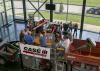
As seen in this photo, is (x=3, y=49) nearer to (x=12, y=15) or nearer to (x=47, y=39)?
(x=47, y=39)

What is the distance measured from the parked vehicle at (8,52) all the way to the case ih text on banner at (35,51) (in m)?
0.95

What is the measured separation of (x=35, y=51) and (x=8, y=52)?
6.35 ft

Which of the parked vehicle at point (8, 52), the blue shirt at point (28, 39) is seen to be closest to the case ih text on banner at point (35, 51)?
the blue shirt at point (28, 39)

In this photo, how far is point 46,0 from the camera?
1398 centimetres

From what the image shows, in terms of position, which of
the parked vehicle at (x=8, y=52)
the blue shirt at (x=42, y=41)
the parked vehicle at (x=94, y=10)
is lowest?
the parked vehicle at (x=8, y=52)

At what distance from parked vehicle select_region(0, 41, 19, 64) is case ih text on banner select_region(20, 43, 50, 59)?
95 centimetres

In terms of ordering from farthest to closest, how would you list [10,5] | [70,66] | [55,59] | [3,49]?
[10,5] < [3,49] < [70,66] < [55,59]

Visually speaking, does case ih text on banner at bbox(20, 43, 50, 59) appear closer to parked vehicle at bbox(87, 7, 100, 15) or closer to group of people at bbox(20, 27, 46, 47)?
group of people at bbox(20, 27, 46, 47)

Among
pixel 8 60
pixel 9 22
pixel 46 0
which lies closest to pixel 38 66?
pixel 8 60

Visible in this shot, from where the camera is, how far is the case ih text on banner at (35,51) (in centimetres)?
826

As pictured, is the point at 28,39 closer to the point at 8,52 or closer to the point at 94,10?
the point at 8,52

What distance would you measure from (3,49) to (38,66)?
2.25m

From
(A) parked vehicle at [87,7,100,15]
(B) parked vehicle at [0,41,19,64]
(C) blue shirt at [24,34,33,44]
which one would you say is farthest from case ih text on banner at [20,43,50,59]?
(A) parked vehicle at [87,7,100,15]

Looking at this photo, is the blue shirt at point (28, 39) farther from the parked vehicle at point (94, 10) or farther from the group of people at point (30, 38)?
the parked vehicle at point (94, 10)
